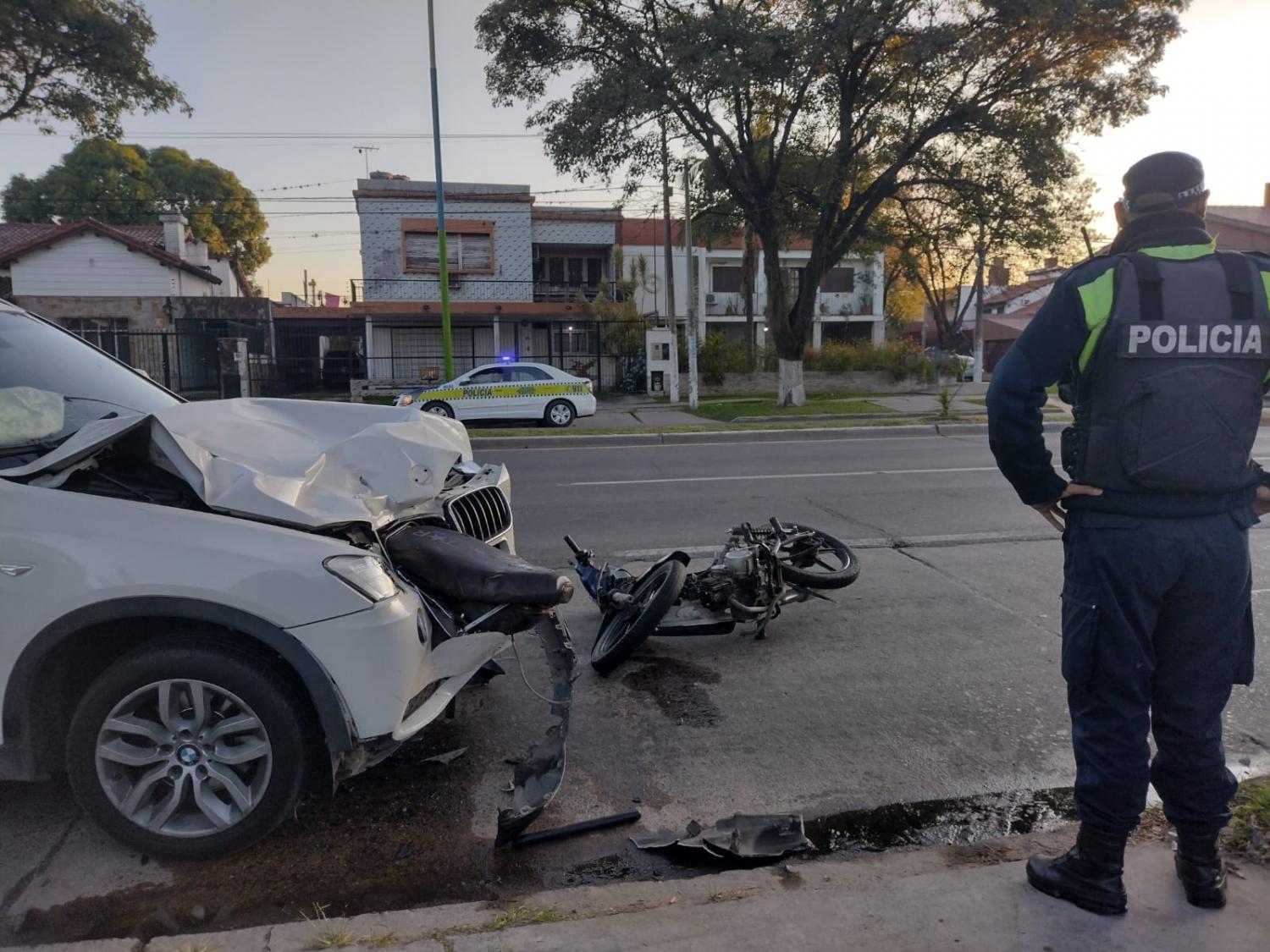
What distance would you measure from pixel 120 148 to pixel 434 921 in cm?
5742

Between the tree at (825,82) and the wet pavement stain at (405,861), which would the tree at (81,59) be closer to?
the tree at (825,82)

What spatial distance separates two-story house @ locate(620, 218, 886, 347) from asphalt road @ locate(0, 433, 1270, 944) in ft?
103

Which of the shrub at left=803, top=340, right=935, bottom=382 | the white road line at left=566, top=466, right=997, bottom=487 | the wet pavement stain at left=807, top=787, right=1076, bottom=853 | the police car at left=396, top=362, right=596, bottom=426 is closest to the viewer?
the wet pavement stain at left=807, top=787, right=1076, bottom=853

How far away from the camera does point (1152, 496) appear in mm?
2479

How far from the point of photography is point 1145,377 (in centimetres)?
246

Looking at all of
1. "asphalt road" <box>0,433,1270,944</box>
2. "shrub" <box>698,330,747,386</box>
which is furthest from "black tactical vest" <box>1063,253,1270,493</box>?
"shrub" <box>698,330,747,386</box>

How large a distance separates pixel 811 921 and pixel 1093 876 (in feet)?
2.69

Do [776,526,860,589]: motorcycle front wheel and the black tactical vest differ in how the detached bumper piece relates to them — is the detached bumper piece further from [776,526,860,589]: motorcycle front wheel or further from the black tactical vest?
[776,526,860,589]: motorcycle front wheel

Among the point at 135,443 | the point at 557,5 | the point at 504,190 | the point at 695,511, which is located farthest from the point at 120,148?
the point at 135,443

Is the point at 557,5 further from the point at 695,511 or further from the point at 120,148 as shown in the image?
the point at 120,148

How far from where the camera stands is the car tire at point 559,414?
65.6ft

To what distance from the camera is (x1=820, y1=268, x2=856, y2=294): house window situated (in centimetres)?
4378

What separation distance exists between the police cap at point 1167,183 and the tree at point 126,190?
50.7m

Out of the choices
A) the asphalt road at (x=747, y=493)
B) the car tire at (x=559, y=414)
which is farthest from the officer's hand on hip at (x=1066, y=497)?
the car tire at (x=559, y=414)
